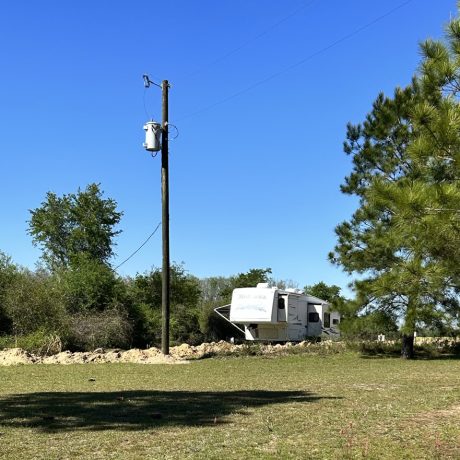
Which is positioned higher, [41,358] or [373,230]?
[373,230]

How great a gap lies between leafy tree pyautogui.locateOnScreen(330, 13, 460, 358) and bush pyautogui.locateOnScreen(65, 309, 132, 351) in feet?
32.5

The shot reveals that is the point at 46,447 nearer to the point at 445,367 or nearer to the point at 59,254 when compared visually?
the point at 445,367

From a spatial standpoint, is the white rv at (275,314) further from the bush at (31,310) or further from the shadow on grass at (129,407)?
the shadow on grass at (129,407)

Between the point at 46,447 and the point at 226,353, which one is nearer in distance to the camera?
the point at 46,447

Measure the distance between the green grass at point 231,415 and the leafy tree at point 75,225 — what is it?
31.9 m

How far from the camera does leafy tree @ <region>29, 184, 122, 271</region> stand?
149 ft

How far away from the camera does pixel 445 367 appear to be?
16.3 meters

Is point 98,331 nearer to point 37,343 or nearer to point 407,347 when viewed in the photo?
point 37,343

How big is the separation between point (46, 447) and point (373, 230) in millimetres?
13917

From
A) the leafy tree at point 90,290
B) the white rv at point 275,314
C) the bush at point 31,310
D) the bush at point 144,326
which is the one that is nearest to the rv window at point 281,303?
the white rv at point 275,314

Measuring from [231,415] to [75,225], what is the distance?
133 ft

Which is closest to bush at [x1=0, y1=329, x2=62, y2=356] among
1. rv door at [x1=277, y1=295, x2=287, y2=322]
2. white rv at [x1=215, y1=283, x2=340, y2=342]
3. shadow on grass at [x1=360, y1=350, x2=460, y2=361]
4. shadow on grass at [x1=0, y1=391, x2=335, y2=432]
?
white rv at [x1=215, y1=283, x2=340, y2=342]

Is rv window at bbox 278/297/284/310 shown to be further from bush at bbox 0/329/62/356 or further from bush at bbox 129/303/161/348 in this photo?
bush at bbox 0/329/62/356

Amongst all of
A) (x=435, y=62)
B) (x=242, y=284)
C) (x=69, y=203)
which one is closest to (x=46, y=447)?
(x=435, y=62)
